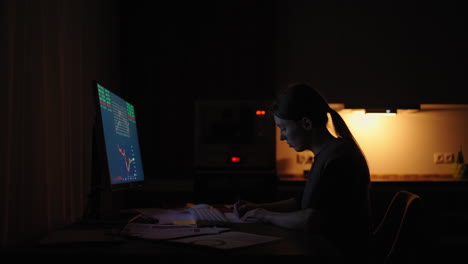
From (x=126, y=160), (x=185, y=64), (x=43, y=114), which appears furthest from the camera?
(x=185, y=64)

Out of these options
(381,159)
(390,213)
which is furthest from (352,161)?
(381,159)

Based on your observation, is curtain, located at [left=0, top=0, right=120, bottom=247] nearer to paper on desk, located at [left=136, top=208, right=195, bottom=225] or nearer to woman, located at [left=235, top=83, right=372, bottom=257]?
paper on desk, located at [left=136, top=208, right=195, bottom=225]

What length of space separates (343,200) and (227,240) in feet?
1.66

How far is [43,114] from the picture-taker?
2.04m

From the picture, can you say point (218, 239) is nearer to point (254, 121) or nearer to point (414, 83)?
point (254, 121)

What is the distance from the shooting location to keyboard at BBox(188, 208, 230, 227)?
4.67 feet

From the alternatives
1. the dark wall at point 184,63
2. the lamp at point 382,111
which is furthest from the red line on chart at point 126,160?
the lamp at point 382,111

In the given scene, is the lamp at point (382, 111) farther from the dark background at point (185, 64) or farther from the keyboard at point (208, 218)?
the keyboard at point (208, 218)

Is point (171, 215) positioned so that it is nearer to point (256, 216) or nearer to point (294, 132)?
point (256, 216)

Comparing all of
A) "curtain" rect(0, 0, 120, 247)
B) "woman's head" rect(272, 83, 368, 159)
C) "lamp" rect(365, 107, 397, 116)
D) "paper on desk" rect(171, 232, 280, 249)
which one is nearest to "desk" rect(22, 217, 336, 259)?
"paper on desk" rect(171, 232, 280, 249)

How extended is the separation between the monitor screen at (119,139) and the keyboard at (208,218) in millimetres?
276

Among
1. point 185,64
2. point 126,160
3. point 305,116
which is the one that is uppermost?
point 185,64

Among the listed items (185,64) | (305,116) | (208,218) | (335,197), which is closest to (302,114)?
(305,116)

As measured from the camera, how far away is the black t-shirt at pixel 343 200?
4.78 ft
